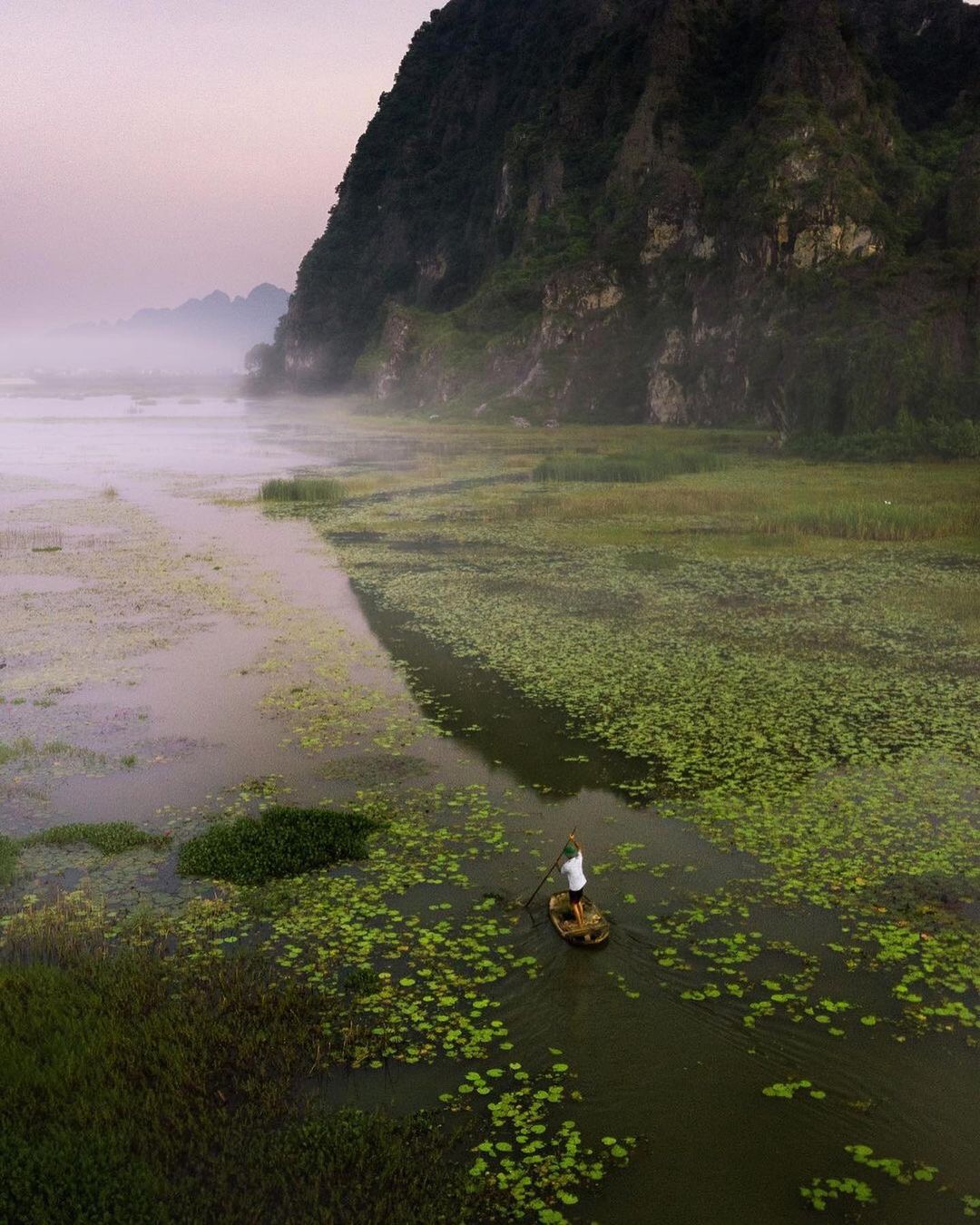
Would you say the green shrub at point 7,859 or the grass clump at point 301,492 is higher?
the grass clump at point 301,492

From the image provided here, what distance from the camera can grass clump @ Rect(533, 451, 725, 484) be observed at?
4906 centimetres

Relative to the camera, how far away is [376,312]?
167m

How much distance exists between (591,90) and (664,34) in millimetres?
14381

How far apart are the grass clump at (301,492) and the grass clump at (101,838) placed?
31.0 metres

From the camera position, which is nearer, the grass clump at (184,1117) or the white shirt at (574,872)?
the grass clump at (184,1117)

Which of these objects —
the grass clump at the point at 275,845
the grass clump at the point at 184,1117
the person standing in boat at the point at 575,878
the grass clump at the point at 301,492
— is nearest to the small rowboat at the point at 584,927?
the person standing in boat at the point at 575,878

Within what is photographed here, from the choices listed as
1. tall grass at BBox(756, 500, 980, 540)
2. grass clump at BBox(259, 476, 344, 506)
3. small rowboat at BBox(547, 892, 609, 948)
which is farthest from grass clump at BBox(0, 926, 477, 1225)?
grass clump at BBox(259, 476, 344, 506)

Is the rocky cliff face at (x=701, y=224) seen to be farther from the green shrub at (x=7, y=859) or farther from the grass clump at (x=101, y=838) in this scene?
the green shrub at (x=7, y=859)

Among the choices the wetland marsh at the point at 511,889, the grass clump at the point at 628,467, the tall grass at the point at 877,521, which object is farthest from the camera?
the grass clump at the point at 628,467

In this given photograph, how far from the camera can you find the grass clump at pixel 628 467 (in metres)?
49.1

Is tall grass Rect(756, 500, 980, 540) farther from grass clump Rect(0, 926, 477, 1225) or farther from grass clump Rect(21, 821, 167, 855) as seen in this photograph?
grass clump Rect(0, 926, 477, 1225)

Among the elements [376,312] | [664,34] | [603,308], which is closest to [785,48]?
[664,34]

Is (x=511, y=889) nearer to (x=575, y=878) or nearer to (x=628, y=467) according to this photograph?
(x=575, y=878)

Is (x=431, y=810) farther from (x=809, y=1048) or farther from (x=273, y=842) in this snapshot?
(x=809, y=1048)
